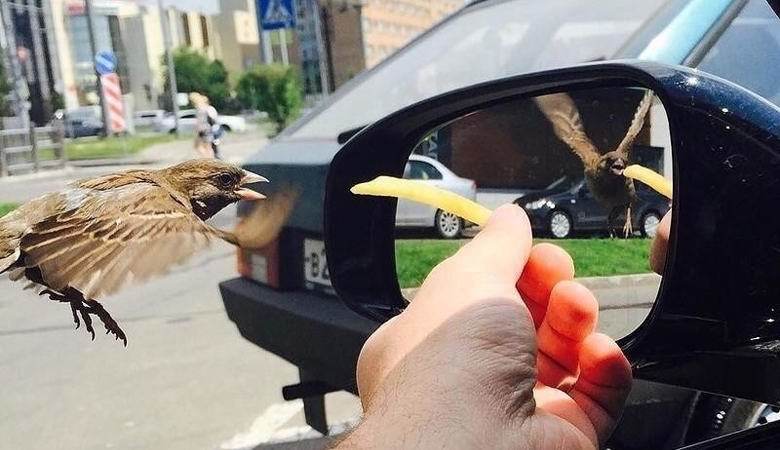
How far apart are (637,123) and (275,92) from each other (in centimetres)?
69

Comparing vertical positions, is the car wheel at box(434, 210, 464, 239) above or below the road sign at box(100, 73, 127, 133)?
below

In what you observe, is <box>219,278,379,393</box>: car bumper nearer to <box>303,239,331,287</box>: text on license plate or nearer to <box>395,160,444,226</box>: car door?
<box>303,239,331,287</box>: text on license plate

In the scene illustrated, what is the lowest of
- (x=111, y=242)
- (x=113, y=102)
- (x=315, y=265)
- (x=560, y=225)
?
(x=315, y=265)

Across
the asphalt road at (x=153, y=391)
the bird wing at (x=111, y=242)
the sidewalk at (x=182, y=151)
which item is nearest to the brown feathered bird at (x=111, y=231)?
the bird wing at (x=111, y=242)

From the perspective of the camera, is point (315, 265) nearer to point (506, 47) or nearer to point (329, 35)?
point (329, 35)

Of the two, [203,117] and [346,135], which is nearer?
[203,117]

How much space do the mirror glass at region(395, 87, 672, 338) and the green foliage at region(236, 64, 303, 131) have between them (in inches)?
10.6

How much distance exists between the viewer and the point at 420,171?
49.3 inches

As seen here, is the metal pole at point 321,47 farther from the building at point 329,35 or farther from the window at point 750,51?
the window at point 750,51

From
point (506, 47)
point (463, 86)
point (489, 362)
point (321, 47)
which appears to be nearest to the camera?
point (489, 362)

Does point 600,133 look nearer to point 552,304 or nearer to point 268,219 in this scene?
point 552,304

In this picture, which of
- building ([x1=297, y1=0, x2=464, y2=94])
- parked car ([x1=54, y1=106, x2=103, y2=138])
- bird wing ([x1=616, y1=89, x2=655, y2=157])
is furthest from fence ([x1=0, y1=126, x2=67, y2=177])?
bird wing ([x1=616, y1=89, x2=655, y2=157])

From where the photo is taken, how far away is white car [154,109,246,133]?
1247mm

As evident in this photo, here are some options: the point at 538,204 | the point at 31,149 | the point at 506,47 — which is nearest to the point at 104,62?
the point at 31,149
